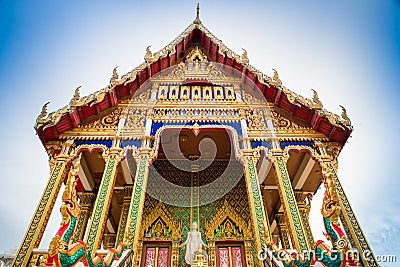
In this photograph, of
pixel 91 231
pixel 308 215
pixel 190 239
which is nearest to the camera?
pixel 91 231

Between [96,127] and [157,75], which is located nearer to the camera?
[96,127]

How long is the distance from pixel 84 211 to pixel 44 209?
2.88m

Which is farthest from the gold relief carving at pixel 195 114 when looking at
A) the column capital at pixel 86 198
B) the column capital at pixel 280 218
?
the column capital at pixel 280 218

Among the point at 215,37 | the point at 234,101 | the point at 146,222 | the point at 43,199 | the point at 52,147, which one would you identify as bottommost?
the point at 43,199

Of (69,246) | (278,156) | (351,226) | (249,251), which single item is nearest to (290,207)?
(351,226)

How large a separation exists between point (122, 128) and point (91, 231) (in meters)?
2.66

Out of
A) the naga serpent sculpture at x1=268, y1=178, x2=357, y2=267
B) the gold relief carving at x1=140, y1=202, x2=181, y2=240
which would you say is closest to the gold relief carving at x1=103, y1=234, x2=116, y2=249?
the gold relief carving at x1=140, y1=202, x2=181, y2=240

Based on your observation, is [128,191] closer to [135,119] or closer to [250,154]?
[135,119]

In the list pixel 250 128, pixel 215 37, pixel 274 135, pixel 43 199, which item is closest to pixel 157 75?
pixel 215 37

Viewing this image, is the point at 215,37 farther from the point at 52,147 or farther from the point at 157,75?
the point at 52,147

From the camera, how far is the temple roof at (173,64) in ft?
24.4

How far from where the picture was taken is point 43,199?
6.27m

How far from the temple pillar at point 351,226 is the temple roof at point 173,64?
3.87 ft

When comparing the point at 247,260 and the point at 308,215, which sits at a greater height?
the point at 308,215
